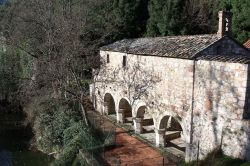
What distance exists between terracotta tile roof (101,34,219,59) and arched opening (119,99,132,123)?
11.8ft

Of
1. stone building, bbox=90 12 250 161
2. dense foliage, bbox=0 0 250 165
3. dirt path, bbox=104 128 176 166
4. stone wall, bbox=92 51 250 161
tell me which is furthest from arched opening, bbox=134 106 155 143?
dense foliage, bbox=0 0 250 165

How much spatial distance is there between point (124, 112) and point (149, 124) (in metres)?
2.41

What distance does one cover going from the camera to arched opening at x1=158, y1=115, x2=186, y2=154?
17.2 metres

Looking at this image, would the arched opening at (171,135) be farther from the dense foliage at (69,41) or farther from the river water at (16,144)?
the river water at (16,144)

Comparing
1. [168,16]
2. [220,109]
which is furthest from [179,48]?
[168,16]

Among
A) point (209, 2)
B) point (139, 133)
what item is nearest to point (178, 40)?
point (139, 133)

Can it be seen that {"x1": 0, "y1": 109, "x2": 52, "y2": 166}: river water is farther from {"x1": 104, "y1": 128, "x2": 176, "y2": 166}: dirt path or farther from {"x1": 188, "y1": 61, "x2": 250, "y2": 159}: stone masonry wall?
{"x1": 188, "y1": 61, "x2": 250, "y2": 159}: stone masonry wall

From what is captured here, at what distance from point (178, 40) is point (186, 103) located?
14.8 ft

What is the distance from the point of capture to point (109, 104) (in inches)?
958

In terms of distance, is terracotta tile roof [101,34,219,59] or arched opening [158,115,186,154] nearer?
terracotta tile roof [101,34,219,59]

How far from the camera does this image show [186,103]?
1488 cm

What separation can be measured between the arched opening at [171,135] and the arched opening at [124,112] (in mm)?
3157

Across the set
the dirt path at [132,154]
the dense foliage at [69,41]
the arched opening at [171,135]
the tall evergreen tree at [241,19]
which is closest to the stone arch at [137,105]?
the dirt path at [132,154]

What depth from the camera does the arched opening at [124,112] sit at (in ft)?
71.7
